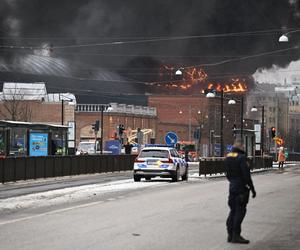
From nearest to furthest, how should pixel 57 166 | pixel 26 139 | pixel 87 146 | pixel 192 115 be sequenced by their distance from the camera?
pixel 57 166, pixel 26 139, pixel 87 146, pixel 192 115

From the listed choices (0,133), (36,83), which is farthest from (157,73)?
(0,133)

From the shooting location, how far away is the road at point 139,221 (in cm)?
1176

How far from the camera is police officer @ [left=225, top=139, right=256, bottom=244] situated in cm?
1202

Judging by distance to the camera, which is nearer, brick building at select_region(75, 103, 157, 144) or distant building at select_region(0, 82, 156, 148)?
distant building at select_region(0, 82, 156, 148)

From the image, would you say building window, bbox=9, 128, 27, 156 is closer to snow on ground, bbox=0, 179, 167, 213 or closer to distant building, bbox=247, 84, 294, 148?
snow on ground, bbox=0, 179, 167, 213

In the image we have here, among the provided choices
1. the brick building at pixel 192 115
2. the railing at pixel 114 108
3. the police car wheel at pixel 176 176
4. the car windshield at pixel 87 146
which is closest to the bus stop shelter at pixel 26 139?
the police car wheel at pixel 176 176

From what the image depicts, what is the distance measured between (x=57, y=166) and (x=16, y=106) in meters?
60.0

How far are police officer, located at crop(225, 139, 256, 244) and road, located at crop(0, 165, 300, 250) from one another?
292mm

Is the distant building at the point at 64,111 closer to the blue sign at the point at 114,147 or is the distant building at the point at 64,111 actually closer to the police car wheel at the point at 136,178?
the blue sign at the point at 114,147

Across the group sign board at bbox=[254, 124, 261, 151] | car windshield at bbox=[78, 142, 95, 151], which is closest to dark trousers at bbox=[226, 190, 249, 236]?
sign board at bbox=[254, 124, 261, 151]

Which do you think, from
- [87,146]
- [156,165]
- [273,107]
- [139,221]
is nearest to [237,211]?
[139,221]

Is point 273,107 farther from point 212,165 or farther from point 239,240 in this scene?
point 239,240

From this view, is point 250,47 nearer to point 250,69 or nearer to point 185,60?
point 250,69

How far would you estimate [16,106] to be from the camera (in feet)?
313
